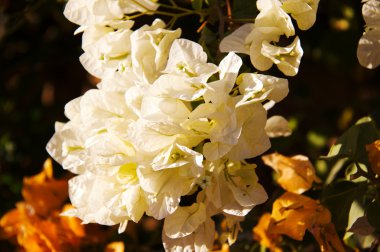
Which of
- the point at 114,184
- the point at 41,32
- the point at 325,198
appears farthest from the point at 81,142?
the point at 41,32

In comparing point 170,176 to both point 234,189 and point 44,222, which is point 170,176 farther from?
point 44,222

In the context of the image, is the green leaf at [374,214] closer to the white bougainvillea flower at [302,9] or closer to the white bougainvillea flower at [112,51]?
the white bougainvillea flower at [302,9]

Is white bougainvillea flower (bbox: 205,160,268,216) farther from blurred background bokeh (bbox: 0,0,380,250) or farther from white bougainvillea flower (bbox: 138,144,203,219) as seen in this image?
blurred background bokeh (bbox: 0,0,380,250)

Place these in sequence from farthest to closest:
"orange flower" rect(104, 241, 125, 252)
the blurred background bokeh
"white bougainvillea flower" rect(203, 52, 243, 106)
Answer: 1. the blurred background bokeh
2. "orange flower" rect(104, 241, 125, 252)
3. "white bougainvillea flower" rect(203, 52, 243, 106)

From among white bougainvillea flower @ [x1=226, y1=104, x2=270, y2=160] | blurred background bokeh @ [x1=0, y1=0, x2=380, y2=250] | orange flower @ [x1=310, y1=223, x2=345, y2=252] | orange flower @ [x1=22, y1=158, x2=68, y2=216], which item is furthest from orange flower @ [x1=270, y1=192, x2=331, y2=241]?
blurred background bokeh @ [x1=0, y1=0, x2=380, y2=250]

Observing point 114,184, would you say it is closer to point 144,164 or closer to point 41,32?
point 144,164
